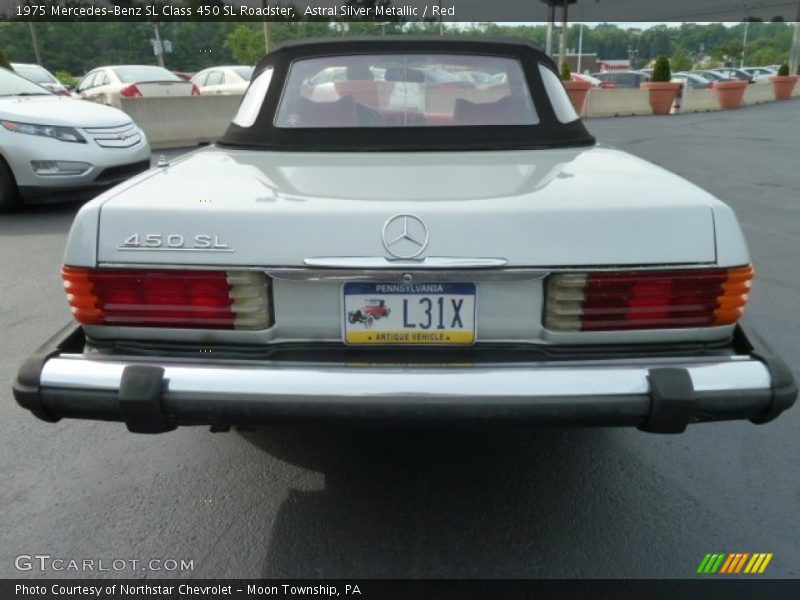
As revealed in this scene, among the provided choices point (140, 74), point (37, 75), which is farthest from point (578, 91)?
point (37, 75)

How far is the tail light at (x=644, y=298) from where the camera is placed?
190 cm

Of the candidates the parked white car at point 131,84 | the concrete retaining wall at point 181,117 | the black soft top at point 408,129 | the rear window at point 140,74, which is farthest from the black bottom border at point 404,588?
the rear window at point 140,74

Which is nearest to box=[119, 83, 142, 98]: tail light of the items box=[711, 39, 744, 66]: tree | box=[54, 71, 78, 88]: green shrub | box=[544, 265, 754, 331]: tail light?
box=[544, 265, 754, 331]: tail light

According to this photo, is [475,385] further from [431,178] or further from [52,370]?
[52,370]

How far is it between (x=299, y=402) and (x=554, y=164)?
1.32m

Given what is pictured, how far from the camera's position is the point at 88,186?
6.77 meters

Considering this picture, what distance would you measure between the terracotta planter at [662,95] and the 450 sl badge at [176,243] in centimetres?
2227

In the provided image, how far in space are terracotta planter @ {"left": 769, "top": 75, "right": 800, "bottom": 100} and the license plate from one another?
31481mm

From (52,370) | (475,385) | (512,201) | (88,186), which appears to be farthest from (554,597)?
(88,186)

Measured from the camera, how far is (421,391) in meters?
1.83

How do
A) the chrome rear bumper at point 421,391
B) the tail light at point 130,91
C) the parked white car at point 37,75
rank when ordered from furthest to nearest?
the parked white car at point 37,75 → the tail light at point 130,91 → the chrome rear bumper at point 421,391

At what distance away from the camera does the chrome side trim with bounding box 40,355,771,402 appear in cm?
183

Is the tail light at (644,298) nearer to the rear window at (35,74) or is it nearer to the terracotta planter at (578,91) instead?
the rear window at (35,74)

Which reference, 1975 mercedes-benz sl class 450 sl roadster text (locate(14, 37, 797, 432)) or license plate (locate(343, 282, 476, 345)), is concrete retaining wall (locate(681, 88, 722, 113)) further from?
license plate (locate(343, 282, 476, 345))
